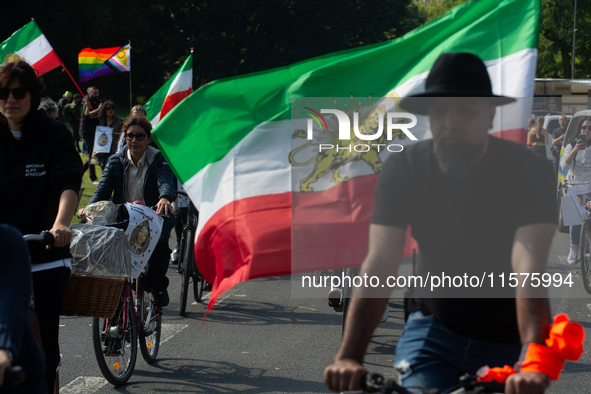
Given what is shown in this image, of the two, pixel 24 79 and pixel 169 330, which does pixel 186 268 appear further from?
pixel 24 79

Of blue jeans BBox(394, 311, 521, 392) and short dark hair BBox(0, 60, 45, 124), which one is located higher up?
short dark hair BBox(0, 60, 45, 124)

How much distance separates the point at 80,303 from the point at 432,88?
8.28 ft

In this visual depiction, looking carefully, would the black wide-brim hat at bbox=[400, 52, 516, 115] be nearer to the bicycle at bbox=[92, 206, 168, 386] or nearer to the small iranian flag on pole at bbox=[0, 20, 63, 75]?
the bicycle at bbox=[92, 206, 168, 386]

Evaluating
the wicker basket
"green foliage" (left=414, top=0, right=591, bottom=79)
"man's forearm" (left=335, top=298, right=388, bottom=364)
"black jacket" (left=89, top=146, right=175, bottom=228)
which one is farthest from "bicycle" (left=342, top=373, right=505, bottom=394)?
"green foliage" (left=414, top=0, right=591, bottom=79)

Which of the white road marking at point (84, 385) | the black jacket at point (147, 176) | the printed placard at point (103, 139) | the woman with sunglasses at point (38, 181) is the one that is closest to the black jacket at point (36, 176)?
the woman with sunglasses at point (38, 181)

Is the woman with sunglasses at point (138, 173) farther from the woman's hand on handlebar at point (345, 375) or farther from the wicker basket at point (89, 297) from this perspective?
the woman's hand on handlebar at point (345, 375)

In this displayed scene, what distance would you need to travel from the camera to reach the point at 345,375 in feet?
7.23

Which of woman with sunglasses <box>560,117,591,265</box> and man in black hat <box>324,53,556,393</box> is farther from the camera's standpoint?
woman with sunglasses <box>560,117,591,265</box>

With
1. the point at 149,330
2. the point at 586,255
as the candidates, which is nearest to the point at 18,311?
the point at 149,330

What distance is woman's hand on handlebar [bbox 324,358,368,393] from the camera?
2.19 metres

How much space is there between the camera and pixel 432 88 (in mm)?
2385

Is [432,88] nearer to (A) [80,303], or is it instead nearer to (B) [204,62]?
(A) [80,303]

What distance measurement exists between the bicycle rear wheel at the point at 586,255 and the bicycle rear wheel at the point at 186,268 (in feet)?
14.7

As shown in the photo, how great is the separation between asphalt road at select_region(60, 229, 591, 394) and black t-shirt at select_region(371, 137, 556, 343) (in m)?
2.72
